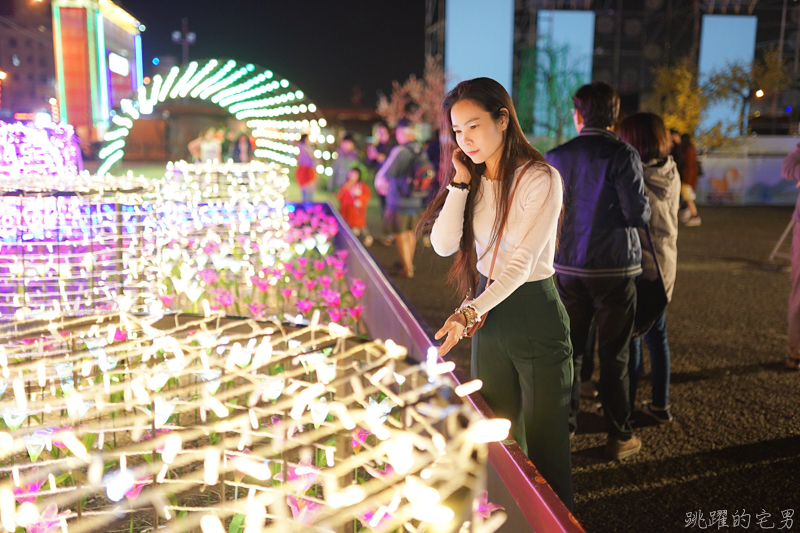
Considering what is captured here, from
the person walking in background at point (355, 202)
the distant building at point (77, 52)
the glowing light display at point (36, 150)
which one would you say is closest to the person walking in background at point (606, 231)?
the glowing light display at point (36, 150)

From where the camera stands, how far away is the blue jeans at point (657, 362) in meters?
3.80

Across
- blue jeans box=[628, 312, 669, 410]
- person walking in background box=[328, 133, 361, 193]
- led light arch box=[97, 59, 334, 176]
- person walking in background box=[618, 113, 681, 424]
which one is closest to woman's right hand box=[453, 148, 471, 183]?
person walking in background box=[618, 113, 681, 424]

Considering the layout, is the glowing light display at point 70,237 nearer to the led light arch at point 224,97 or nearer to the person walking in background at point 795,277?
the person walking in background at point 795,277

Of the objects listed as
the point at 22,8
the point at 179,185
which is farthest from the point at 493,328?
the point at 22,8

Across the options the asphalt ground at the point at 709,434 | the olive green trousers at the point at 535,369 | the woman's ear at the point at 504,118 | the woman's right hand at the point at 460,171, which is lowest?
the asphalt ground at the point at 709,434

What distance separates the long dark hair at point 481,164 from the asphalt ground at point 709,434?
0.71 ft

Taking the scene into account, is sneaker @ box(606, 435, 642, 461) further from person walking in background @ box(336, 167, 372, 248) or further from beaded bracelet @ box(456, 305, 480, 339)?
person walking in background @ box(336, 167, 372, 248)

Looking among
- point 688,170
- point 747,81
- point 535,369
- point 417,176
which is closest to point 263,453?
point 535,369

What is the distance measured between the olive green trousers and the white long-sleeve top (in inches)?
3.9

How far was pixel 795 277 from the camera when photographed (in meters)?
4.62

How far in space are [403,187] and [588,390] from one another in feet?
13.4

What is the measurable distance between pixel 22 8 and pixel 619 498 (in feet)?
45.1

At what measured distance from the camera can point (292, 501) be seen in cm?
187

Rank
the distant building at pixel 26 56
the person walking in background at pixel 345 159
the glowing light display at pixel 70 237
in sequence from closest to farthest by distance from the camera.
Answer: the glowing light display at pixel 70 237 → the person walking in background at pixel 345 159 → the distant building at pixel 26 56
